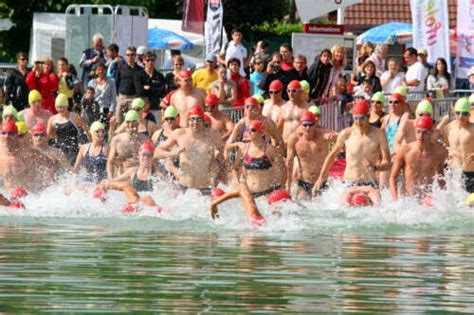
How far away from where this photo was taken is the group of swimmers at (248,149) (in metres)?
20.1

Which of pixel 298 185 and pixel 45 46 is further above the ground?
pixel 45 46

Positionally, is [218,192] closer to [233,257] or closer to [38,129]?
[38,129]

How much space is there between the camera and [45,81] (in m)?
25.6

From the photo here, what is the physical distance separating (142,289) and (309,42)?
46.4 feet

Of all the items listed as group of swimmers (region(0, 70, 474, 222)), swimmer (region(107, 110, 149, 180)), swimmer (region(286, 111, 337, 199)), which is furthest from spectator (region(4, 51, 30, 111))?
swimmer (region(286, 111, 337, 199))

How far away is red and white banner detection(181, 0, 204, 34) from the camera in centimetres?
3116

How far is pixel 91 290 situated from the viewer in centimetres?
1224

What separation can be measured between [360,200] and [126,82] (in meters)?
6.36

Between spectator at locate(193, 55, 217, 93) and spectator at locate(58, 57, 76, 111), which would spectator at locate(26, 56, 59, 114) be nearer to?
spectator at locate(58, 57, 76, 111)

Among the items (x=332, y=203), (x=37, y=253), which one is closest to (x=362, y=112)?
(x=332, y=203)

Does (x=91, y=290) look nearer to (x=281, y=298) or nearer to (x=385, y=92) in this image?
(x=281, y=298)

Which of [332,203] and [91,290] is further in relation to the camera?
[332,203]

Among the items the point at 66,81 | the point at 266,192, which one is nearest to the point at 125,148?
the point at 266,192

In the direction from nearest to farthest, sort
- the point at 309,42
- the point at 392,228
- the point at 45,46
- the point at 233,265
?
the point at 233,265 < the point at 392,228 < the point at 309,42 < the point at 45,46
